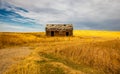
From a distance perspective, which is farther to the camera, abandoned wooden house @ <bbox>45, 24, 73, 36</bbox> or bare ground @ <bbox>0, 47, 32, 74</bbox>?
abandoned wooden house @ <bbox>45, 24, 73, 36</bbox>

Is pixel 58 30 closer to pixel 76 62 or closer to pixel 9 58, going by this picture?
pixel 9 58

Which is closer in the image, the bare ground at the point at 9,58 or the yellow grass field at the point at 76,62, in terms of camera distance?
the yellow grass field at the point at 76,62

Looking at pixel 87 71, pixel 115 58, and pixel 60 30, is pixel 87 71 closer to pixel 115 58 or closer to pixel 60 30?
pixel 115 58

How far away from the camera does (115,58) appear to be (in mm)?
12227

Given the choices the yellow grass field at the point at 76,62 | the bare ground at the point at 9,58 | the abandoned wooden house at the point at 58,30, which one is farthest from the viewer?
the abandoned wooden house at the point at 58,30

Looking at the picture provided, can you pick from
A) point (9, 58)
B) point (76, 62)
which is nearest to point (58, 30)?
point (9, 58)

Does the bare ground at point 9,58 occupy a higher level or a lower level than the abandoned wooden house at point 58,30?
lower

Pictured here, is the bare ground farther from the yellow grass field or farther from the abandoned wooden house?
the abandoned wooden house

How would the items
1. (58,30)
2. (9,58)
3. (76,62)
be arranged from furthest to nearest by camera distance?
(58,30) → (9,58) → (76,62)

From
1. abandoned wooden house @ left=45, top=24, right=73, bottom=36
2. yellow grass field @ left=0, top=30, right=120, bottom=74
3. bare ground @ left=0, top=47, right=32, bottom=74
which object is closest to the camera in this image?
yellow grass field @ left=0, top=30, right=120, bottom=74

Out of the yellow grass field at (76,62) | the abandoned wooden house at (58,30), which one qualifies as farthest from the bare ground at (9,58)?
the abandoned wooden house at (58,30)

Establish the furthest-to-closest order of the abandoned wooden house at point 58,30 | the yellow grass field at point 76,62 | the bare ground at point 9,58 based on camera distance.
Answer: the abandoned wooden house at point 58,30
the bare ground at point 9,58
the yellow grass field at point 76,62

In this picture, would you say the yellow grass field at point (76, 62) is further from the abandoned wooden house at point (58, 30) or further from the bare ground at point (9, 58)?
the abandoned wooden house at point (58, 30)

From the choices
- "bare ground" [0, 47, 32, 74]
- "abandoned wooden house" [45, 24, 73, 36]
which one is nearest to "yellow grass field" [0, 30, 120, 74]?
"bare ground" [0, 47, 32, 74]
